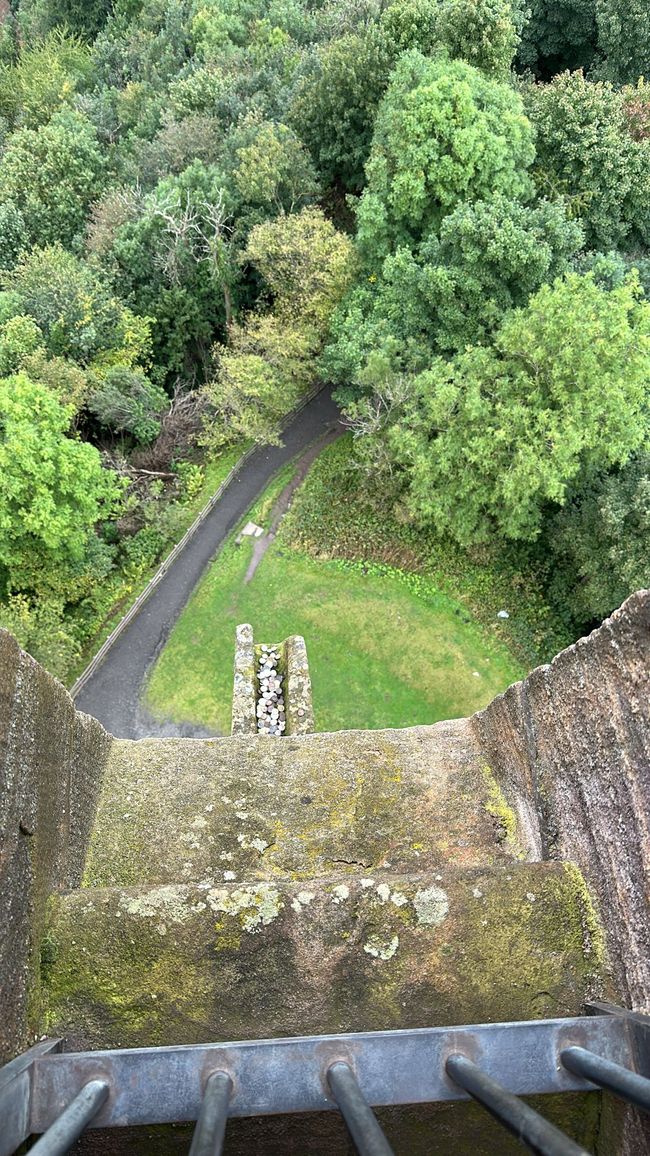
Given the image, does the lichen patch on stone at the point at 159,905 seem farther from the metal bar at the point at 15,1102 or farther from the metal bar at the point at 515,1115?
the metal bar at the point at 515,1115

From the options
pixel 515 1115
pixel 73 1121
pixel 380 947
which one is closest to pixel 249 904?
pixel 380 947

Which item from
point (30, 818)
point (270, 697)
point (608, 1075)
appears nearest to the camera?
point (608, 1075)

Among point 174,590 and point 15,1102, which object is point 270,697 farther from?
point 174,590

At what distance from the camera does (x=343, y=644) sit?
61.4ft

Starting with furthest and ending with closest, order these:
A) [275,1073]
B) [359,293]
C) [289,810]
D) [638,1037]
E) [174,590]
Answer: [174,590]
[359,293]
[289,810]
[638,1037]
[275,1073]

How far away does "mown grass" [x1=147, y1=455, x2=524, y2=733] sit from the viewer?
1786cm

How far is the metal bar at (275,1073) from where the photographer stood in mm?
3924

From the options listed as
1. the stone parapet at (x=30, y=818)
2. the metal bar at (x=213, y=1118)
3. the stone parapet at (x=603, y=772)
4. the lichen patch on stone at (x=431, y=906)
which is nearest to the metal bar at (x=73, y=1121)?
the metal bar at (x=213, y=1118)

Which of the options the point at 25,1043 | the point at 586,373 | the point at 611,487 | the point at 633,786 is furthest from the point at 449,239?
the point at 25,1043

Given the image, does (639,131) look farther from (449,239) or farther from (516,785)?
(516,785)

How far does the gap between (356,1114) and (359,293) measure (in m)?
19.3

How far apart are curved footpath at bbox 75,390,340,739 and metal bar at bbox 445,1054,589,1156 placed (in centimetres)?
1447

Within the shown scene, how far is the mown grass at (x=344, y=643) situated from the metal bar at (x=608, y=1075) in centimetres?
1363

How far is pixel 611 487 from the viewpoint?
17062mm
